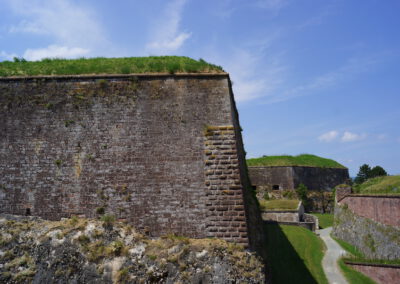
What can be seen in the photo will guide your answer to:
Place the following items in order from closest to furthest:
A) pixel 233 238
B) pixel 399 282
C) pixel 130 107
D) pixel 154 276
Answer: pixel 154 276, pixel 233 238, pixel 130 107, pixel 399 282

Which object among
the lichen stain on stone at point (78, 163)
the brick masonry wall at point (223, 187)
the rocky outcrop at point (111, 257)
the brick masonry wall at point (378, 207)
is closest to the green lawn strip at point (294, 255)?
the brick masonry wall at point (378, 207)

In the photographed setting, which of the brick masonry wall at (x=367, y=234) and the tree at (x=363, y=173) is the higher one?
the tree at (x=363, y=173)

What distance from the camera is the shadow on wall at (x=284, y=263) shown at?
49.2 ft

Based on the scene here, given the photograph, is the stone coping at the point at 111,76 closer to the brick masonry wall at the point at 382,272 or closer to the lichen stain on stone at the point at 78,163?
the lichen stain on stone at the point at 78,163

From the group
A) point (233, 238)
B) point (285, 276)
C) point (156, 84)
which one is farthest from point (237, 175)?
point (285, 276)

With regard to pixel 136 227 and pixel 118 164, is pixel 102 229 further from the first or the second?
pixel 118 164

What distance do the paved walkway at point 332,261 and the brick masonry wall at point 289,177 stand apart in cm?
935

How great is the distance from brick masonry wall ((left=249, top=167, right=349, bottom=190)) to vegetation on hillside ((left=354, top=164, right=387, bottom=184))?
15.5 metres

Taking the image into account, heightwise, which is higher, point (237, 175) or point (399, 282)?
point (237, 175)

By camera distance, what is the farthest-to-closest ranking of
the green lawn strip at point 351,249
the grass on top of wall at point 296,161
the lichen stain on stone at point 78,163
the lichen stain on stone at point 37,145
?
the grass on top of wall at point 296,161
the green lawn strip at point 351,249
the lichen stain on stone at point 37,145
the lichen stain on stone at point 78,163

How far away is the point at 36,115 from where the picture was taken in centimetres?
1084

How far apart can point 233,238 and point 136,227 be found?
10.0 ft

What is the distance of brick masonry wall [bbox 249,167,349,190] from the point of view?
32.8 metres

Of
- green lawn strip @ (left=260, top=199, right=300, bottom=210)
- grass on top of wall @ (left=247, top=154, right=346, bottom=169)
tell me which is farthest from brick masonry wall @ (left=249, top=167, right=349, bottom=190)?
green lawn strip @ (left=260, top=199, right=300, bottom=210)
